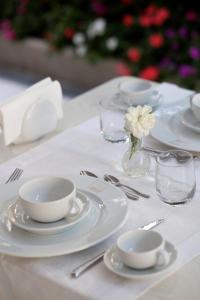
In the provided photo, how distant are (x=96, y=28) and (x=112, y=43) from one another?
142mm

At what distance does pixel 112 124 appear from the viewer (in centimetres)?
175

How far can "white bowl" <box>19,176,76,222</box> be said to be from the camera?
1268 millimetres

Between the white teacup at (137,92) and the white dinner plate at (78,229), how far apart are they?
455 mm

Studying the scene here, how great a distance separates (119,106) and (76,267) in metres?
0.70

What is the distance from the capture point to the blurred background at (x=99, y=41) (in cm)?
368

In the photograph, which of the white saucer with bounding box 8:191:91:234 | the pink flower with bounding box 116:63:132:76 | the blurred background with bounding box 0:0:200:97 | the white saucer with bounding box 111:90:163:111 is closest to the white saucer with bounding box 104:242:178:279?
the white saucer with bounding box 8:191:91:234

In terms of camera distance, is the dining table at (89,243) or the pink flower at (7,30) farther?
the pink flower at (7,30)

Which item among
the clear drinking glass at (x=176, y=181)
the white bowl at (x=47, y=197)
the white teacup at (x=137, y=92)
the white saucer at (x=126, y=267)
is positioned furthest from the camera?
the white teacup at (x=137, y=92)

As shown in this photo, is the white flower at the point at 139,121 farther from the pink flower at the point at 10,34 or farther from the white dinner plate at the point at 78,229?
the pink flower at the point at 10,34

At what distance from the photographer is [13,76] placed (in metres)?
4.27

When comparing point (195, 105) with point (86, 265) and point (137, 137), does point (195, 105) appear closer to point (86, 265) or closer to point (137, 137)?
point (137, 137)

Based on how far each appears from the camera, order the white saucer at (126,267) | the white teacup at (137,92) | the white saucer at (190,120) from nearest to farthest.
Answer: the white saucer at (126,267) → the white saucer at (190,120) → the white teacup at (137,92)

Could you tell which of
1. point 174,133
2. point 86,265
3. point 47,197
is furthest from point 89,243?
point 174,133

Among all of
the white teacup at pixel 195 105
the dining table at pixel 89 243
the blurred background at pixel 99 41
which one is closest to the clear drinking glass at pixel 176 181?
the dining table at pixel 89 243
